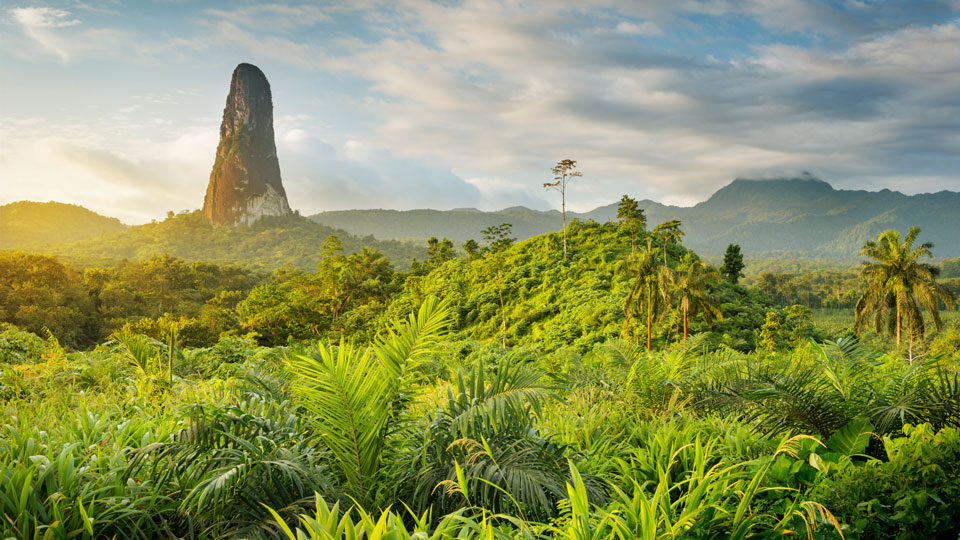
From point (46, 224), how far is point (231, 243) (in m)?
44.5

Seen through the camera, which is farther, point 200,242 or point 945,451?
point 200,242

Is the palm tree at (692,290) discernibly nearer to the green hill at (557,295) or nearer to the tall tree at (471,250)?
the green hill at (557,295)

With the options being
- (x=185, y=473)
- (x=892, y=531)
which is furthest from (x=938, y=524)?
(x=185, y=473)

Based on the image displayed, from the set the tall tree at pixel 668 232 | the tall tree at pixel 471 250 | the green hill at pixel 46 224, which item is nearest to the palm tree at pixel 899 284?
the tall tree at pixel 668 232

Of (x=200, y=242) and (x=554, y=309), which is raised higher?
(x=200, y=242)

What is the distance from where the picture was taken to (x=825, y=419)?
3.29 metres

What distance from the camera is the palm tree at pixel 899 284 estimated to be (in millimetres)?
20203

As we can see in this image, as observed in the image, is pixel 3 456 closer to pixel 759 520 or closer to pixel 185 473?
pixel 185 473

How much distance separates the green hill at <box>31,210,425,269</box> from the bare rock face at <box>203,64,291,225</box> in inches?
157

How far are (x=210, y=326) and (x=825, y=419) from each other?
3141 centimetres

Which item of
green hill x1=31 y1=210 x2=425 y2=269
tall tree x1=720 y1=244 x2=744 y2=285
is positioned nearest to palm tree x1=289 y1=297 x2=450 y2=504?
tall tree x1=720 y1=244 x2=744 y2=285

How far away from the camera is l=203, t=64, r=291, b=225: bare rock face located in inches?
4779

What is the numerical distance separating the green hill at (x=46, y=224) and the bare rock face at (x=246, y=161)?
2519 centimetres

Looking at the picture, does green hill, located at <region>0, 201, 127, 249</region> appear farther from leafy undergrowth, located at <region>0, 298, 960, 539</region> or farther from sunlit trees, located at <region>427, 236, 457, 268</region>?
leafy undergrowth, located at <region>0, 298, 960, 539</region>
